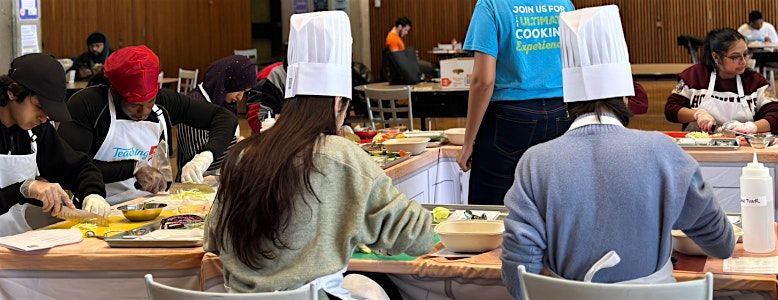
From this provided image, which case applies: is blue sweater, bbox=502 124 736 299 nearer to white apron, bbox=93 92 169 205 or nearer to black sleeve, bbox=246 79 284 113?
white apron, bbox=93 92 169 205

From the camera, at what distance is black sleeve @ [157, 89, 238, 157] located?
4.21 metres

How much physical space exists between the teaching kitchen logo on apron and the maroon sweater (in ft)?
8.68

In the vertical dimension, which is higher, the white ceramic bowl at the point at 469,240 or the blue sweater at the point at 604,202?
the blue sweater at the point at 604,202

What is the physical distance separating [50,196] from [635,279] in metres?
1.90

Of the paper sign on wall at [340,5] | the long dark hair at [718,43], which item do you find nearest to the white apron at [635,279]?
the long dark hair at [718,43]

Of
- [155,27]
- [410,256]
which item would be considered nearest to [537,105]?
[410,256]

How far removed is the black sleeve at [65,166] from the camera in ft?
11.6

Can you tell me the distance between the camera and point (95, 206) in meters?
3.33

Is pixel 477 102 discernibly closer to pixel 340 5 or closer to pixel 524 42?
pixel 524 42

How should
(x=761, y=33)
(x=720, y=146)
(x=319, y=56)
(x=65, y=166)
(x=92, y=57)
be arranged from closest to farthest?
(x=319, y=56)
(x=65, y=166)
(x=720, y=146)
(x=92, y=57)
(x=761, y=33)

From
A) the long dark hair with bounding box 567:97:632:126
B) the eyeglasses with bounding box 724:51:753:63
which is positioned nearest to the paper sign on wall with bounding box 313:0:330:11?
the eyeglasses with bounding box 724:51:753:63

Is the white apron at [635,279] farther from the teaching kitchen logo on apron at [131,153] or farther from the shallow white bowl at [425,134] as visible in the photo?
the shallow white bowl at [425,134]

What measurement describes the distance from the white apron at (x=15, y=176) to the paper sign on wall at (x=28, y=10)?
16.7ft

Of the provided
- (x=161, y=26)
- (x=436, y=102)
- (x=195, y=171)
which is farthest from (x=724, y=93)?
Result: (x=161, y=26)
